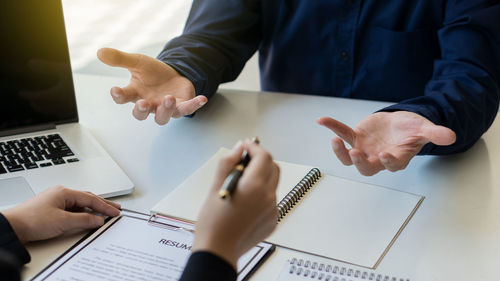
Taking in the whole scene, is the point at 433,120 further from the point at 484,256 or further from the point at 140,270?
the point at 140,270

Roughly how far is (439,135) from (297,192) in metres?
0.23

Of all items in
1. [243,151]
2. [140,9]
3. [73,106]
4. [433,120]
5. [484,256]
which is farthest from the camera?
[140,9]

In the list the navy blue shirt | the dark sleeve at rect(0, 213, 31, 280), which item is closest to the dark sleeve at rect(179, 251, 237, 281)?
the dark sleeve at rect(0, 213, 31, 280)

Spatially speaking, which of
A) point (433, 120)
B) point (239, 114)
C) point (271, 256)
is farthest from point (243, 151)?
point (239, 114)

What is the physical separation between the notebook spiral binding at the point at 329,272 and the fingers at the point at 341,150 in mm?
183

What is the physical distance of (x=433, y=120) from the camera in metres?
0.90

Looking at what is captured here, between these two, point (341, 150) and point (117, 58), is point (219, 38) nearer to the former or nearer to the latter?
point (117, 58)

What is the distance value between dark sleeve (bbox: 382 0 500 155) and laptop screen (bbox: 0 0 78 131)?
2.04 ft

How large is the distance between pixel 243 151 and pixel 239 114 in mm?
597

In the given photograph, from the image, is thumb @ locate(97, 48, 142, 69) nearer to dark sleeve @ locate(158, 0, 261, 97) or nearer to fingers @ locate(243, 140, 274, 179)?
dark sleeve @ locate(158, 0, 261, 97)

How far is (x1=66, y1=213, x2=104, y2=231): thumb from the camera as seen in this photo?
2.33ft

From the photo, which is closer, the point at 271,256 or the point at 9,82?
the point at 271,256

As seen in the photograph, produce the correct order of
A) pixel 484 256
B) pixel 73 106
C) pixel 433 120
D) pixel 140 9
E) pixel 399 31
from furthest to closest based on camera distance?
1. pixel 140 9
2. pixel 399 31
3. pixel 73 106
4. pixel 433 120
5. pixel 484 256

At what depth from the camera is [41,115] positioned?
40.8 inches
